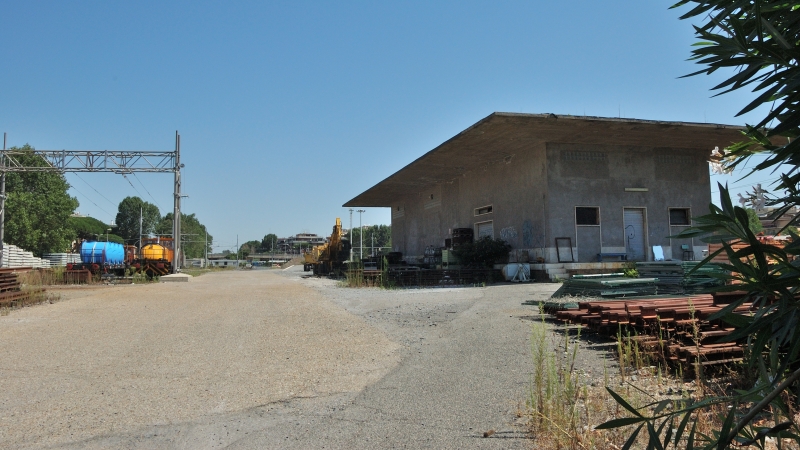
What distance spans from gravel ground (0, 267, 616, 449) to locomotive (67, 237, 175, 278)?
835 inches

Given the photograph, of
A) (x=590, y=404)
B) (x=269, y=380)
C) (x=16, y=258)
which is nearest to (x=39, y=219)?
(x=16, y=258)

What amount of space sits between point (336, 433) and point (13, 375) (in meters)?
4.87

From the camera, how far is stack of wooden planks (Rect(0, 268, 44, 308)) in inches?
603

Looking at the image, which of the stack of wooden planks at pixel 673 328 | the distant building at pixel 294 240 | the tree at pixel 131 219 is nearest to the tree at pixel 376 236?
the distant building at pixel 294 240

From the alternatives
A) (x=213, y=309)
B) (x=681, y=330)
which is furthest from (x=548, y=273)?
(x=681, y=330)

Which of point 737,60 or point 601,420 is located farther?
point 601,420

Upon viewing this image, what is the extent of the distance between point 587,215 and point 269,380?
766 inches

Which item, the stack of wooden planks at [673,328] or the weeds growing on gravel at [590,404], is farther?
the stack of wooden planks at [673,328]

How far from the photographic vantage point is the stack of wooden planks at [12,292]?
50.3 feet

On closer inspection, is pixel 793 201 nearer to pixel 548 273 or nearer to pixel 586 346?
pixel 586 346

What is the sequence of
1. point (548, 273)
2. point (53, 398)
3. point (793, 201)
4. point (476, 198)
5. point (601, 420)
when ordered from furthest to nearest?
point (476, 198), point (548, 273), point (53, 398), point (601, 420), point (793, 201)

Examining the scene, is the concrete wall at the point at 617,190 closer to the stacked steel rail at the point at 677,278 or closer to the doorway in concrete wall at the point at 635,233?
the doorway in concrete wall at the point at 635,233

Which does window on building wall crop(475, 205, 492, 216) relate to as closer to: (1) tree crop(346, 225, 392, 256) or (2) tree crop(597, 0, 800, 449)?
(2) tree crop(597, 0, 800, 449)

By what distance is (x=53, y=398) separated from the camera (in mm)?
5863
